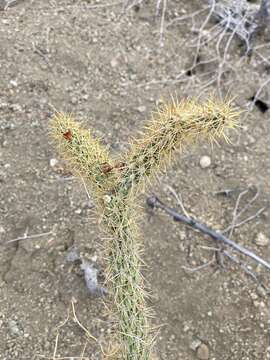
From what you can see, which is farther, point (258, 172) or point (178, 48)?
point (178, 48)

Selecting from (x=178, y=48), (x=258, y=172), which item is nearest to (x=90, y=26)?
(x=178, y=48)

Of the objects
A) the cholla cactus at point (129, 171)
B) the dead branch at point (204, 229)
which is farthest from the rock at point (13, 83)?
the cholla cactus at point (129, 171)

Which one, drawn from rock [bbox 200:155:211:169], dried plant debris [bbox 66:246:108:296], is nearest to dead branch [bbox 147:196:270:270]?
rock [bbox 200:155:211:169]

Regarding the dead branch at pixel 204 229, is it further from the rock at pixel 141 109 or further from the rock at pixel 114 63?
the rock at pixel 114 63

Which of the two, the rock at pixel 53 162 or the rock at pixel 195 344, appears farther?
the rock at pixel 53 162

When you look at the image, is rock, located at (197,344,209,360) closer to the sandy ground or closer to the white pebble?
the sandy ground

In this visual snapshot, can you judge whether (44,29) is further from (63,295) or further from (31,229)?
(63,295)
